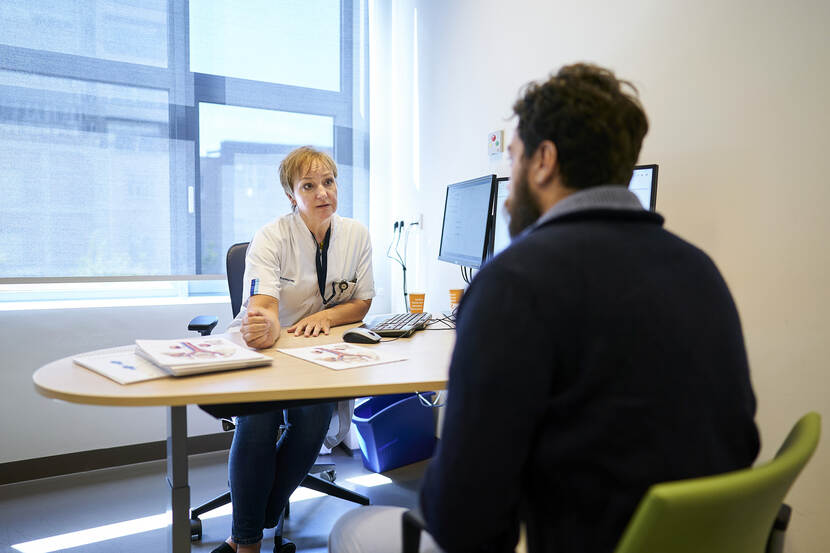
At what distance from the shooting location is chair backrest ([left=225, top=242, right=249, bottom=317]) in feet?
6.83

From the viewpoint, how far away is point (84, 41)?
8.19 feet

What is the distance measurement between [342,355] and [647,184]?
924mm

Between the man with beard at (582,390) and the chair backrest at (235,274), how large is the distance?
5.16 ft

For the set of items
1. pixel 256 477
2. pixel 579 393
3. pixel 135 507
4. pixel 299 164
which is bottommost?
pixel 135 507

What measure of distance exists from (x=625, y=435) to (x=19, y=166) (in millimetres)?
2736

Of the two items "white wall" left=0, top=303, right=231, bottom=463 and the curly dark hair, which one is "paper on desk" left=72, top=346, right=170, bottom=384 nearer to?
the curly dark hair

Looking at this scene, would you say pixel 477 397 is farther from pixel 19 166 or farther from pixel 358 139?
pixel 358 139

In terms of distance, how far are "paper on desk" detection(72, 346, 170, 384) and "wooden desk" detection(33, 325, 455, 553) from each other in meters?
0.02

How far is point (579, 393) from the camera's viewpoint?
2.03 feet

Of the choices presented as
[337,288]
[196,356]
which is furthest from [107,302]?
[196,356]

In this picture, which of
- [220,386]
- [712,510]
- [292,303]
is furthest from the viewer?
[292,303]

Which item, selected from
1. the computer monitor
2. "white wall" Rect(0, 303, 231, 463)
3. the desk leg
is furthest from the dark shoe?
the computer monitor

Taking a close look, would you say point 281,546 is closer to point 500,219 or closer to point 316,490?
point 316,490

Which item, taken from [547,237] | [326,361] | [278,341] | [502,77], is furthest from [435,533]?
[502,77]
